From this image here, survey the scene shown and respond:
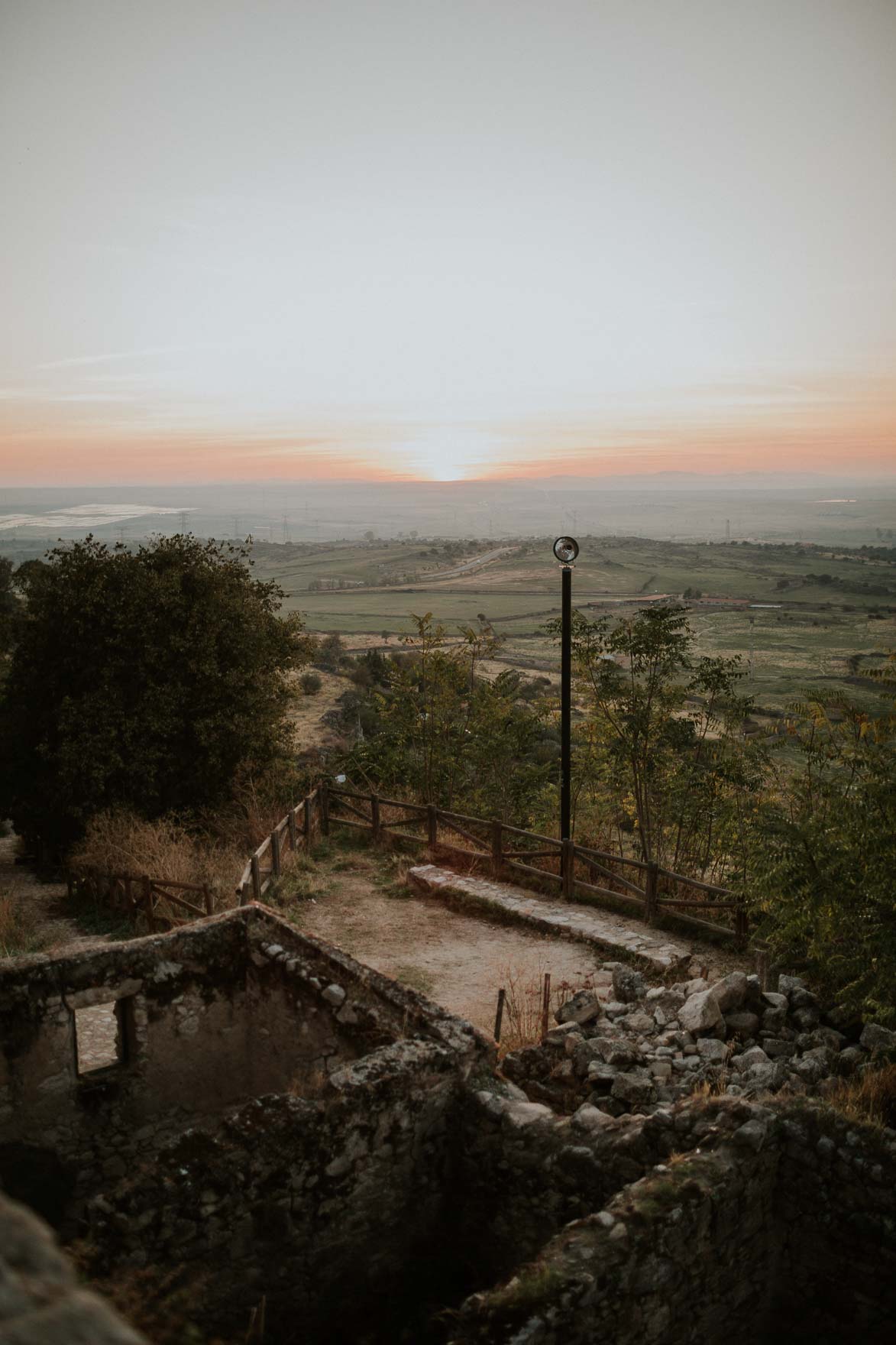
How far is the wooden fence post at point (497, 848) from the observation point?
16.0 meters

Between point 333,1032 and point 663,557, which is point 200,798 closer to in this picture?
point 333,1032

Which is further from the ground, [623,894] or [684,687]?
[684,687]

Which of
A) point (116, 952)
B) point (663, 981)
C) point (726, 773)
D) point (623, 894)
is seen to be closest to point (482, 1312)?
point (116, 952)

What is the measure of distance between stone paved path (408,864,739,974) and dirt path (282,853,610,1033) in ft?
0.87

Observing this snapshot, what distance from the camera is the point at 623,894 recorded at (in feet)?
48.2

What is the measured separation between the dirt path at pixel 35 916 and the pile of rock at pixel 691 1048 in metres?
7.21

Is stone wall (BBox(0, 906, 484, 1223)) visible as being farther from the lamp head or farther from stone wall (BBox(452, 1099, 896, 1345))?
the lamp head

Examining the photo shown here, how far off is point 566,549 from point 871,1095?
381 inches

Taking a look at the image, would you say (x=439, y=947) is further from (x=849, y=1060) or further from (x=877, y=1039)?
(x=877, y=1039)

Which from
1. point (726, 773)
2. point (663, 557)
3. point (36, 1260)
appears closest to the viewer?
point (36, 1260)

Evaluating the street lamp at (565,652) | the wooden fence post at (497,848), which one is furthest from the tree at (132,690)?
the street lamp at (565,652)

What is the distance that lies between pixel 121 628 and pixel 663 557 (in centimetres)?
8941

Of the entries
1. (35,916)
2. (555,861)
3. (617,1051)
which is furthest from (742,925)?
(35,916)

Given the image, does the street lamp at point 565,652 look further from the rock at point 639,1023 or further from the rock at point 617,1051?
the rock at point 617,1051
